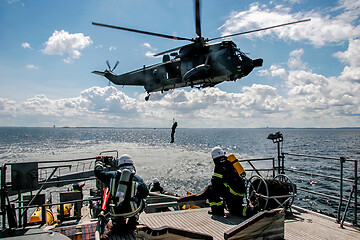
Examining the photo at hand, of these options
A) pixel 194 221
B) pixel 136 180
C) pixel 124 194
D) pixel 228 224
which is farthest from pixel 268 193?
pixel 124 194

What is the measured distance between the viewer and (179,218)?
5.88 metres

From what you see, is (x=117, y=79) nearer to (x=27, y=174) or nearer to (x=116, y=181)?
(x=27, y=174)

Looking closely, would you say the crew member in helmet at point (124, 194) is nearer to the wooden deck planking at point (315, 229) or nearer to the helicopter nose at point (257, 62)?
the wooden deck planking at point (315, 229)

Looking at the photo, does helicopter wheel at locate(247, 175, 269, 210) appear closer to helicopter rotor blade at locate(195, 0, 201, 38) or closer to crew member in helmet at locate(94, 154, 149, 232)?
crew member in helmet at locate(94, 154, 149, 232)

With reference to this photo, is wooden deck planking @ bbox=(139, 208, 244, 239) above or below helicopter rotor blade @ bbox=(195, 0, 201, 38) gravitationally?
below

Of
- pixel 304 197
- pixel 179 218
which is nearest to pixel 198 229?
pixel 179 218

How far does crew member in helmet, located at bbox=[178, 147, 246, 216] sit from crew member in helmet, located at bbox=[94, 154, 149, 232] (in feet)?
5.28

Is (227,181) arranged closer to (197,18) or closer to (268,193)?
(268,193)

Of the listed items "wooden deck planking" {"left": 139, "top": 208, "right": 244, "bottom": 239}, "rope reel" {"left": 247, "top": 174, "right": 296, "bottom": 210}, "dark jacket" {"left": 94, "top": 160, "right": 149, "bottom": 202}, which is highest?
"dark jacket" {"left": 94, "top": 160, "right": 149, "bottom": 202}

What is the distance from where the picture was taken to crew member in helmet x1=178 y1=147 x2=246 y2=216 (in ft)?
19.7

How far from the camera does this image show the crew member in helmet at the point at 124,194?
14.9 ft

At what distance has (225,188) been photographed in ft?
19.9

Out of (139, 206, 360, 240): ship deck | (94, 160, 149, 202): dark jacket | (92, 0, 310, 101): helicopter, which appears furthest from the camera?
(92, 0, 310, 101): helicopter

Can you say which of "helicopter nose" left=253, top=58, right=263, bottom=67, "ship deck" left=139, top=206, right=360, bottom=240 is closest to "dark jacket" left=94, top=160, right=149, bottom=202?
"ship deck" left=139, top=206, right=360, bottom=240
